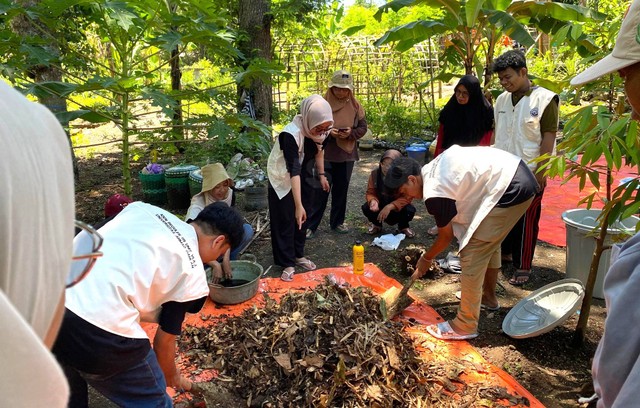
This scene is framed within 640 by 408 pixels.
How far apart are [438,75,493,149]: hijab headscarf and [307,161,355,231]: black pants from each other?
3.81ft

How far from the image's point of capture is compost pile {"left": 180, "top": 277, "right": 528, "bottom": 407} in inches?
95.9

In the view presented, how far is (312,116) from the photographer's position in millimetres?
3789

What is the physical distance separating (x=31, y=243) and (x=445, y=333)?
305 centimetres

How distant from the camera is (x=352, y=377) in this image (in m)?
2.47

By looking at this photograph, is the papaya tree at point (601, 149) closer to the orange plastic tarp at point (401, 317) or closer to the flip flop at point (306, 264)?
the orange plastic tarp at point (401, 317)

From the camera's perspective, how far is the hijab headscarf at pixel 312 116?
3.78 m

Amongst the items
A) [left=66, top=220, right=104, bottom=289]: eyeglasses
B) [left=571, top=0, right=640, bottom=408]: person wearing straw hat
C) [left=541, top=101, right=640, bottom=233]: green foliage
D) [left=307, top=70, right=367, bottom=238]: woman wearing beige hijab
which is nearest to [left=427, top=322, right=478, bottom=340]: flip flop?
[left=541, top=101, right=640, bottom=233]: green foliage

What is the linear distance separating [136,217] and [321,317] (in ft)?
4.72

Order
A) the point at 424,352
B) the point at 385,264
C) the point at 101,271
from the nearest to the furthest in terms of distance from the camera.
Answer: the point at 101,271 → the point at 424,352 → the point at 385,264

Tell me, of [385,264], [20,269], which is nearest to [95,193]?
[385,264]

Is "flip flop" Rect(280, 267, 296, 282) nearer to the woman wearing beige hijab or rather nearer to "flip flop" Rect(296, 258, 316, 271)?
"flip flop" Rect(296, 258, 316, 271)

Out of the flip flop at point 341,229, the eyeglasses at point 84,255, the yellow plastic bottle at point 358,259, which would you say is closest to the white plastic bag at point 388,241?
the flip flop at point 341,229

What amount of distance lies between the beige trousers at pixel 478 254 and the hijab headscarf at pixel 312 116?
5.16ft

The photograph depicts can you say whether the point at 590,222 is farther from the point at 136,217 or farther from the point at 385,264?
the point at 136,217
